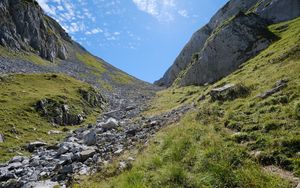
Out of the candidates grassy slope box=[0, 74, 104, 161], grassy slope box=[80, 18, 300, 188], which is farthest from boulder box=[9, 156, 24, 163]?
grassy slope box=[80, 18, 300, 188]

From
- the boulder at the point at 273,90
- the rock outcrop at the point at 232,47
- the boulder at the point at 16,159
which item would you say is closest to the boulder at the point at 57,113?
the boulder at the point at 16,159

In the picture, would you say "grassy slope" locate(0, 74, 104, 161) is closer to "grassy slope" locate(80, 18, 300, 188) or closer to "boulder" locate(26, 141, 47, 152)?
"boulder" locate(26, 141, 47, 152)

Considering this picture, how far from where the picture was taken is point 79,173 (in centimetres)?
1634

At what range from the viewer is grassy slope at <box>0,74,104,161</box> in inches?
1059

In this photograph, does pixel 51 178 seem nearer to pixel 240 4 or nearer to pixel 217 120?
pixel 217 120

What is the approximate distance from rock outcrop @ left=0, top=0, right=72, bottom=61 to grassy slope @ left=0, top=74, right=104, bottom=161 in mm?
46126

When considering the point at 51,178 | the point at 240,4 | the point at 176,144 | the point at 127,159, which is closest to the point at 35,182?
the point at 51,178

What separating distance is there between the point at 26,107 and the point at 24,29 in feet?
276

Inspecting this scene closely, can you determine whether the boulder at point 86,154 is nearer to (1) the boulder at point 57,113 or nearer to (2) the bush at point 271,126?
(2) the bush at point 271,126

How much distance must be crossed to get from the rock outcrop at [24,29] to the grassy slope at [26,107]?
4613cm

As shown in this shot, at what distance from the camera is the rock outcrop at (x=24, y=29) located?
93.4 metres

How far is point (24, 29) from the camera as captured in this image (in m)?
108

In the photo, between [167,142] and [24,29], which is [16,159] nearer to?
[167,142]

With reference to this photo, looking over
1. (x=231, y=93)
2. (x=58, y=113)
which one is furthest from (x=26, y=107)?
(x=231, y=93)
